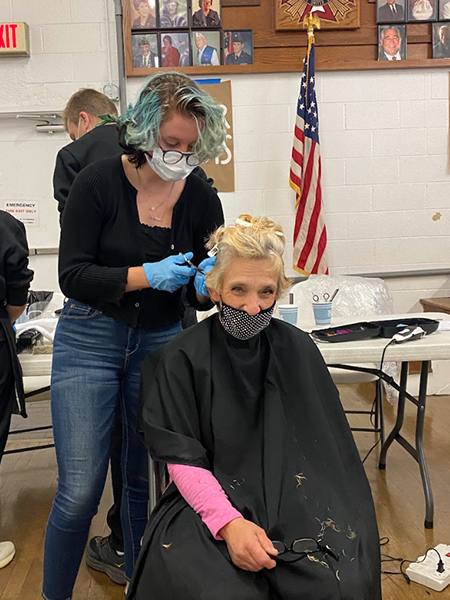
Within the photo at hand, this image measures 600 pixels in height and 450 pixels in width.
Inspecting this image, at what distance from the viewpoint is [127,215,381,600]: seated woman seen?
131cm

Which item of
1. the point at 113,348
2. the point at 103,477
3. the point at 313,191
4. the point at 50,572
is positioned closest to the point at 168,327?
the point at 113,348

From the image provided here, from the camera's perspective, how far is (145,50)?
408cm

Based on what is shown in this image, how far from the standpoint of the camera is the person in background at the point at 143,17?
4043mm

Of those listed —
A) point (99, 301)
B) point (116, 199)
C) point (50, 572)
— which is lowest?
point (50, 572)

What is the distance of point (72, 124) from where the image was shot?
2.74 metres

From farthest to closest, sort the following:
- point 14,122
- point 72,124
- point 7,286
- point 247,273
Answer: point 14,122
point 72,124
point 7,286
point 247,273

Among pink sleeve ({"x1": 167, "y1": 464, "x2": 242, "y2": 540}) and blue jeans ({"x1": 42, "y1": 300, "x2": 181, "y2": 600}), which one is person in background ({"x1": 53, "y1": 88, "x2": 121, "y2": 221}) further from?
pink sleeve ({"x1": 167, "y1": 464, "x2": 242, "y2": 540})

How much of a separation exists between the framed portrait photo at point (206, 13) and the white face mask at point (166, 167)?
282 cm

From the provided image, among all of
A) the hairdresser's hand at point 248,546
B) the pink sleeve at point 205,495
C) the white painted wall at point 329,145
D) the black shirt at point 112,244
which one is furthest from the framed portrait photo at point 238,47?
the hairdresser's hand at point 248,546

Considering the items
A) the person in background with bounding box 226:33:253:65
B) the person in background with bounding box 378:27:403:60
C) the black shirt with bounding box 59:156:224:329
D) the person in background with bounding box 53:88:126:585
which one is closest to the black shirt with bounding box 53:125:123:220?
the person in background with bounding box 53:88:126:585

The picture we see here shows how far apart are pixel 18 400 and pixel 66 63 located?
2.61 meters

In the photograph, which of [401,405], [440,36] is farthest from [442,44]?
[401,405]

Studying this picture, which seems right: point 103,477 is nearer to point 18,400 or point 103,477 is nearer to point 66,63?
point 18,400

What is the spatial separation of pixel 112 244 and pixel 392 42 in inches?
127
